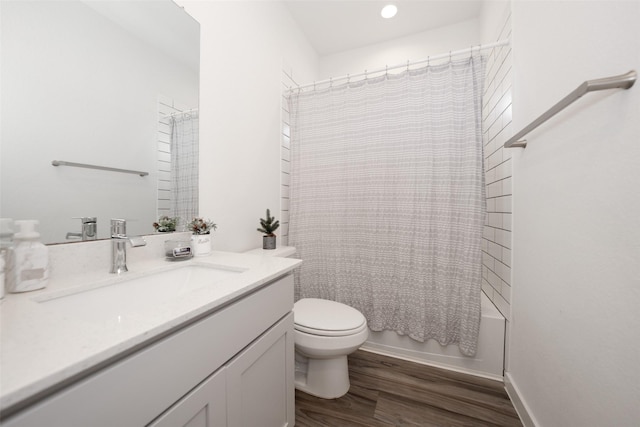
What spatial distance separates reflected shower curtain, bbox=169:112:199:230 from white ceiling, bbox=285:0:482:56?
1.51 metres

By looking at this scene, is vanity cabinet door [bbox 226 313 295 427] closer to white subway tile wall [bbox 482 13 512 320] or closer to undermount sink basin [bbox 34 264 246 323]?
undermount sink basin [bbox 34 264 246 323]

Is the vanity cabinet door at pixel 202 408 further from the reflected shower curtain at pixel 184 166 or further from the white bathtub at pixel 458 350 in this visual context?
the white bathtub at pixel 458 350

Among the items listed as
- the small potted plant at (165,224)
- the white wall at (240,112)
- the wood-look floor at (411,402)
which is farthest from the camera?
the white wall at (240,112)

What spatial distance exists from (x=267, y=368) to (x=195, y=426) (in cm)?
29

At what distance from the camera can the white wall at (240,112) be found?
4.18ft

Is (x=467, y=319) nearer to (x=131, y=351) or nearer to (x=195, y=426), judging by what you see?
(x=195, y=426)

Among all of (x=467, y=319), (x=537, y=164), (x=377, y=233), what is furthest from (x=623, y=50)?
(x=467, y=319)

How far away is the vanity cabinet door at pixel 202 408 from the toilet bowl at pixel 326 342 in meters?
0.61

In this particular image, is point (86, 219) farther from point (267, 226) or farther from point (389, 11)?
point (389, 11)

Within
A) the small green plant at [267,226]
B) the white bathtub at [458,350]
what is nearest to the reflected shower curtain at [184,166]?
the small green plant at [267,226]

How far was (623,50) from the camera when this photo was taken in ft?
2.04

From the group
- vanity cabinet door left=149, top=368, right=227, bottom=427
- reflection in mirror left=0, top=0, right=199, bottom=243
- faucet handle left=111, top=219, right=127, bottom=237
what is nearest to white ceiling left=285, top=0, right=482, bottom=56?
reflection in mirror left=0, top=0, right=199, bottom=243

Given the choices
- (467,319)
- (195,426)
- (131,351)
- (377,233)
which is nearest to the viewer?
(131,351)

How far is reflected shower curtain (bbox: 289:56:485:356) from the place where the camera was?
146cm
